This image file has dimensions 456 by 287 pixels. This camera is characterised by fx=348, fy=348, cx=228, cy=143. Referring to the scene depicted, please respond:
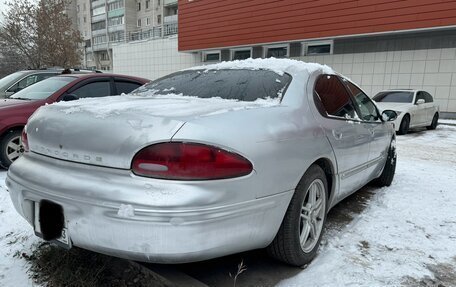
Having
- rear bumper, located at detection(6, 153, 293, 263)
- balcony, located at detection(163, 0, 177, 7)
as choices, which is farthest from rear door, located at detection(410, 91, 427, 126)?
balcony, located at detection(163, 0, 177, 7)

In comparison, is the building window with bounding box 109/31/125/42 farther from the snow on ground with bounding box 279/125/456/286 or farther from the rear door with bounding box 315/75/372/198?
the rear door with bounding box 315/75/372/198

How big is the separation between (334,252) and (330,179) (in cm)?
56

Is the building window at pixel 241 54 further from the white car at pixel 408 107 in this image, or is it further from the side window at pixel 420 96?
the side window at pixel 420 96

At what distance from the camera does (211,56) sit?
60.3 feet

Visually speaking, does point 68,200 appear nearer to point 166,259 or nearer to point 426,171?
point 166,259

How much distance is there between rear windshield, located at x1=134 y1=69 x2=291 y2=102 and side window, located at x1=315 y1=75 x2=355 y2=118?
0.35 m

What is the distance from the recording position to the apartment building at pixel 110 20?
146ft

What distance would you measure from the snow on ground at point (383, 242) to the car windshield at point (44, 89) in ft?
4.15

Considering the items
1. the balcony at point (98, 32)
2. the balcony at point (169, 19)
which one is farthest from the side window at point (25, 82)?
the balcony at point (98, 32)

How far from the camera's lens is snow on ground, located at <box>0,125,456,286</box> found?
2.29m

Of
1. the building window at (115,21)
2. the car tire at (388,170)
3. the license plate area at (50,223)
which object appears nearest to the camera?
the license plate area at (50,223)

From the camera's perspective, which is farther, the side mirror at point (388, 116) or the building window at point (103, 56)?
the building window at point (103, 56)

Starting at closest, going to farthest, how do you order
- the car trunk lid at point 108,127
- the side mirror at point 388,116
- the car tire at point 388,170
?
the car trunk lid at point 108,127 → the side mirror at point 388,116 → the car tire at point 388,170

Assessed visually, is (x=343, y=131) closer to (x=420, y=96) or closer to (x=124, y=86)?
(x=124, y=86)
